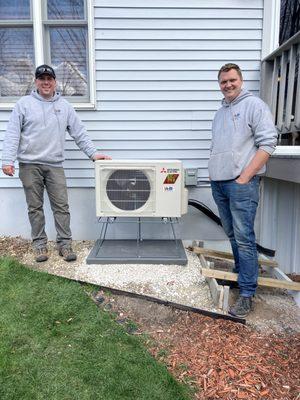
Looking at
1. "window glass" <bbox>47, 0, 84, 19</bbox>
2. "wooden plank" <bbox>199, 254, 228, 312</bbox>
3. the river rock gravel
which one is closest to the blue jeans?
"wooden plank" <bbox>199, 254, 228, 312</bbox>

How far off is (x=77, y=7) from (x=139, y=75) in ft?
3.27

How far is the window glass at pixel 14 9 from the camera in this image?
412 cm

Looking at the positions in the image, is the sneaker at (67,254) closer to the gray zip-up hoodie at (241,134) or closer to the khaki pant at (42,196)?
the khaki pant at (42,196)

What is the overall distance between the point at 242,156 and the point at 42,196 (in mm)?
2000

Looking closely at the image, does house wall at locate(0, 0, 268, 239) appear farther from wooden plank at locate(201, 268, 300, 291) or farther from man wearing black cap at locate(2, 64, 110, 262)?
wooden plank at locate(201, 268, 300, 291)

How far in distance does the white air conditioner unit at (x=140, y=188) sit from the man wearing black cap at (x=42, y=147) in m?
0.32

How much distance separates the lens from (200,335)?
104 inches

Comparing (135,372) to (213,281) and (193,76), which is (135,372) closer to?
(213,281)

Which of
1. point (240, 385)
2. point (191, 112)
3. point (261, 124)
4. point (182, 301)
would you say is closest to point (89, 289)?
point (182, 301)

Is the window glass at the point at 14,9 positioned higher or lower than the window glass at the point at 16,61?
higher

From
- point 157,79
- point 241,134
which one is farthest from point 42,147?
point 241,134

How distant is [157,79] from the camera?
4141 mm

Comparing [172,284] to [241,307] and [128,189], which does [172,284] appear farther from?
[128,189]

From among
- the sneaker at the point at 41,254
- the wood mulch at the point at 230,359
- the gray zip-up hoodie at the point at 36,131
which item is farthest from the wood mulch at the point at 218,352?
the gray zip-up hoodie at the point at 36,131
